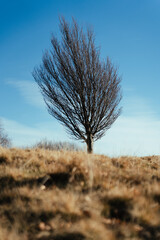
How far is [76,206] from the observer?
258 cm

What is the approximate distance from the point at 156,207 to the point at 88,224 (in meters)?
1.06

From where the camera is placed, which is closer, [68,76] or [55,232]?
[55,232]

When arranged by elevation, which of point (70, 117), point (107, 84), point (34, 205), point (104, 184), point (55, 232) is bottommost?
point (55, 232)

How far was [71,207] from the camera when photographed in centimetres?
253

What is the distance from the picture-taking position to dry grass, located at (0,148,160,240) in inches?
88.4

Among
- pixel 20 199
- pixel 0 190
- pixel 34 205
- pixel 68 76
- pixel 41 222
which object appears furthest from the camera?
pixel 68 76

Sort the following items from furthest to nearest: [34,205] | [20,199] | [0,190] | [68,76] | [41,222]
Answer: [68,76]
[0,190]
[20,199]
[34,205]
[41,222]

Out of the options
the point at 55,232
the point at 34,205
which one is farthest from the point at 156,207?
the point at 34,205

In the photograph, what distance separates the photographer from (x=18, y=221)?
242cm

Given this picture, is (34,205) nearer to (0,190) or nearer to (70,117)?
(0,190)

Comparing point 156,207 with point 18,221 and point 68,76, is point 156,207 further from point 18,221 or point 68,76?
point 68,76

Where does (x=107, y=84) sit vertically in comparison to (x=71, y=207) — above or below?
above

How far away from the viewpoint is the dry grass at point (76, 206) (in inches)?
88.4

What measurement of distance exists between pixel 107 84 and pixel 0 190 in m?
9.11
